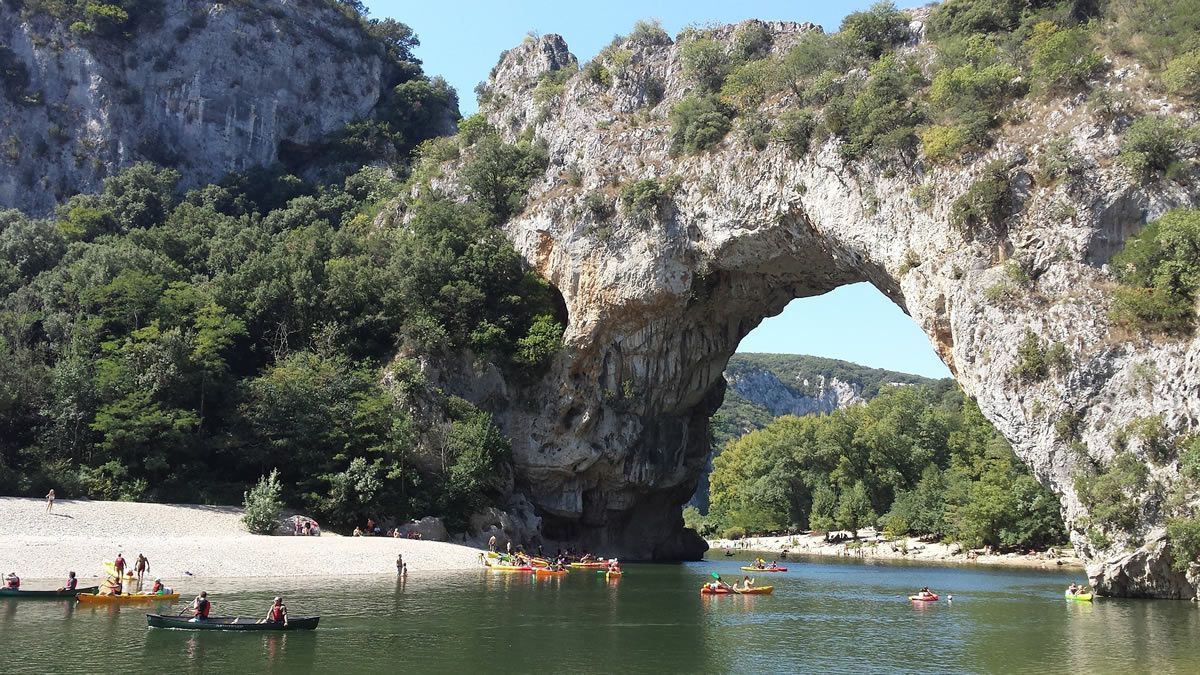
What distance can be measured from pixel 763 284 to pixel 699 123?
881 cm

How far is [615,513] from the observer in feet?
167

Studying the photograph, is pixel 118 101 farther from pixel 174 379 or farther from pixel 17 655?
pixel 17 655

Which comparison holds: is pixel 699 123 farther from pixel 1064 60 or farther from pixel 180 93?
pixel 180 93

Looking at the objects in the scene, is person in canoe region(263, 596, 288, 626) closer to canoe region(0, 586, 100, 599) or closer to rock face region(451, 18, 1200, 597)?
canoe region(0, 586, 100, 599)

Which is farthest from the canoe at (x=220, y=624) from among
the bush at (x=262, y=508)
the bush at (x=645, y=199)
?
the bush at (x=645, y=199)

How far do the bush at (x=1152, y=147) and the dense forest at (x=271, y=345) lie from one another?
27.0 m

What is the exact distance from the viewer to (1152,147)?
98.9 ft

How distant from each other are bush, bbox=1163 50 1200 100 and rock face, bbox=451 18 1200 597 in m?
0.91

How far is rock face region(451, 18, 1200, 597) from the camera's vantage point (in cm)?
2922

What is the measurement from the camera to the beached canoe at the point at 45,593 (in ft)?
76.6

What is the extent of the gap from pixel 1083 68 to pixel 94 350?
44.8 metres

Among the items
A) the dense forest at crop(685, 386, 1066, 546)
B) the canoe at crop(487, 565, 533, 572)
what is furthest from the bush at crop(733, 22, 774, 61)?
the canoe at crop(487, 565, 533, 572)

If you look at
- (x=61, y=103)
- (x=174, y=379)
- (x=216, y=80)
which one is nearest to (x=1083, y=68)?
(x=174, y=379)

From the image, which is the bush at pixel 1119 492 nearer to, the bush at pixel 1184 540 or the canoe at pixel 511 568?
the bush at pixel 1184 540
